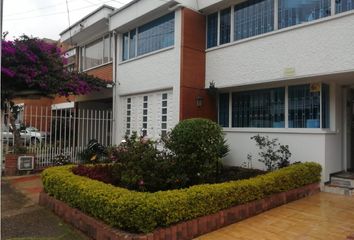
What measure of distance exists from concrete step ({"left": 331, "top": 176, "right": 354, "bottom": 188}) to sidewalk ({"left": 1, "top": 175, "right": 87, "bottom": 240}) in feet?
21.1

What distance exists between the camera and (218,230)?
5883 millimetres

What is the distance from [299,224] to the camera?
614 cm

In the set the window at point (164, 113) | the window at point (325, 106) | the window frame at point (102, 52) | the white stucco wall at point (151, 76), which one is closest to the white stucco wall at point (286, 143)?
the window at point (325, 106)

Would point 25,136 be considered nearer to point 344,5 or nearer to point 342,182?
point 342,182

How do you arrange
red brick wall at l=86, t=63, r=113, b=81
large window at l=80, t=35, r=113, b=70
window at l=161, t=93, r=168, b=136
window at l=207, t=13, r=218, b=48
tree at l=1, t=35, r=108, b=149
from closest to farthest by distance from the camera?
1. tree at l=1, t=35, r=108, b=149
2. window at l=207, t=13, r=218, b=48
3. window at l=161, t=93, r=168, b=136
4. red brick wall at l=86, t=63, r=113, b=81
5. large window at l=80, t=35, r=113, b=70

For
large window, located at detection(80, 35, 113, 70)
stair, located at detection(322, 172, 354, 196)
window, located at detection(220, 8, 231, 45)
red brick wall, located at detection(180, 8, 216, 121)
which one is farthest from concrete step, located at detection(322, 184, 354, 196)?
large window, located at detection(80, 35, 113, 70)

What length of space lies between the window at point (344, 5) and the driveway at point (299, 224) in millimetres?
4440

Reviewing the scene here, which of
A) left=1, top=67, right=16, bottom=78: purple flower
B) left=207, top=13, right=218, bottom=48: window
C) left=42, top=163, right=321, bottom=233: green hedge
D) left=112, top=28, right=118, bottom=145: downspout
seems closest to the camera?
left=42, top=163, right=321, bottom=233: green hedge

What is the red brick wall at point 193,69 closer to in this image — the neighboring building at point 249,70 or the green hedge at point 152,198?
the neighboring building at point 249,70

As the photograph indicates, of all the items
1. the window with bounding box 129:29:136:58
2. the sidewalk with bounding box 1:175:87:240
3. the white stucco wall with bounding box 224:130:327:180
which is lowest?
the sidewalk with bounding box 1:175:87:240

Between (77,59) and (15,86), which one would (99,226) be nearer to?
(15,86)

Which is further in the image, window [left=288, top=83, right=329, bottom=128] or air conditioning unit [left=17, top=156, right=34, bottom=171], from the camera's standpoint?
air conditioning unit [left=17, top=156, right=34, bottom=171]

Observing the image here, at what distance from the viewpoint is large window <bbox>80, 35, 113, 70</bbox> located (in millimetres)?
15334

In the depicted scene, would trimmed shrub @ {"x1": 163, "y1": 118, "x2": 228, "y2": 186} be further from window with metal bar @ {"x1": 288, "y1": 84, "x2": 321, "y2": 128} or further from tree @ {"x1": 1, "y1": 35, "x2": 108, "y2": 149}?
tree @ {"x1": 1, "y1": 35, "x2": 108, "y2": 149}
